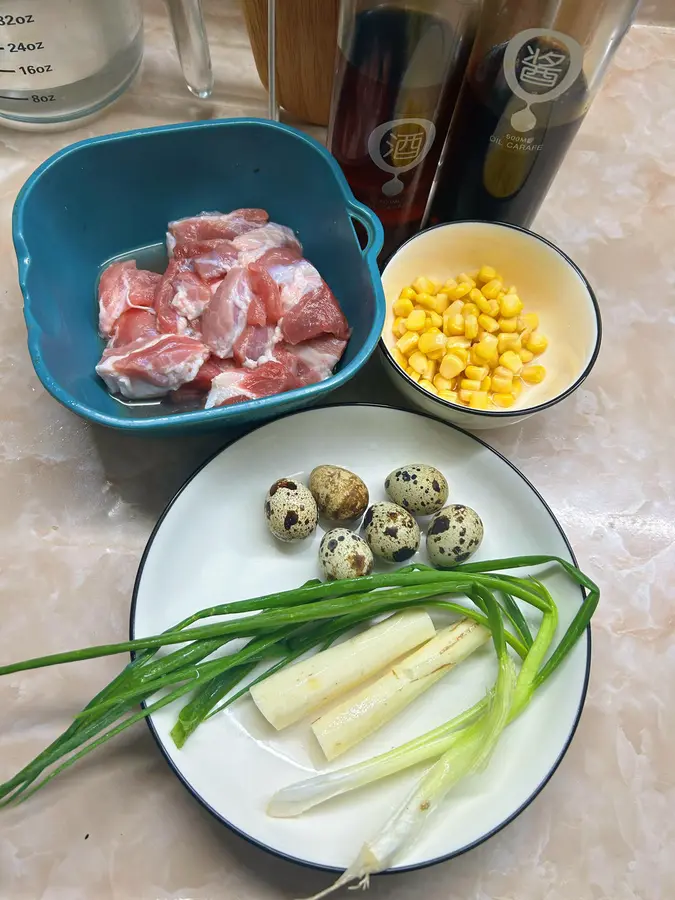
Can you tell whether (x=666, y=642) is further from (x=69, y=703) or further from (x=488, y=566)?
(x=69, y=703)

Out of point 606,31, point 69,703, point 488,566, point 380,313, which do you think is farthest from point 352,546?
point 606,31

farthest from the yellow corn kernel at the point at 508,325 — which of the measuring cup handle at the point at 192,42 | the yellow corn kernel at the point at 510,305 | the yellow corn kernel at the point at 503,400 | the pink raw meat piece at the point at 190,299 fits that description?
the measuring cup handle at the point at 192,42

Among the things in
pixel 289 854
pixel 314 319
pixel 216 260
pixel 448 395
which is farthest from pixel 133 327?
pixel 289 854

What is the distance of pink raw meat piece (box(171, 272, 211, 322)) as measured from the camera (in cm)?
100

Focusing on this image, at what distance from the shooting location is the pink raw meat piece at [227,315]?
38.2 inches

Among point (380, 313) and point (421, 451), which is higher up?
point (380, 313)

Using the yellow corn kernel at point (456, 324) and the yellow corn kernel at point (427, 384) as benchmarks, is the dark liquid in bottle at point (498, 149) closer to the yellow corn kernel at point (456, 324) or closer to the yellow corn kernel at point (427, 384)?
A: the yellow corn kernel at point (456, 324)

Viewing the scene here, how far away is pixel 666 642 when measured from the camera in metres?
0.96

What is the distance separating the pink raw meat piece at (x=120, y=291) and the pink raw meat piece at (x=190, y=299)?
45 millimetres

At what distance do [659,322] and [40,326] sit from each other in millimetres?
1005

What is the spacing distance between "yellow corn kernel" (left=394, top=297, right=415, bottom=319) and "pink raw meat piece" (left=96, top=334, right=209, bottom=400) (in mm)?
296

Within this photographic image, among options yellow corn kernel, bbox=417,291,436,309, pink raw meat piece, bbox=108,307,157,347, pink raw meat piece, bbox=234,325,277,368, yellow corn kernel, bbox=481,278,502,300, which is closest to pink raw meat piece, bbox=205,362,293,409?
pink raw meat piece, bbox=234,325,277,368

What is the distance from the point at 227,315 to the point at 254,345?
0.19 ft

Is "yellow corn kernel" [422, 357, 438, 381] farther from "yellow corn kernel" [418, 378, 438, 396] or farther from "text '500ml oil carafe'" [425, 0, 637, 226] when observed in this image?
"text '500ml oil carafe'" [425, 0, 637, 226]
